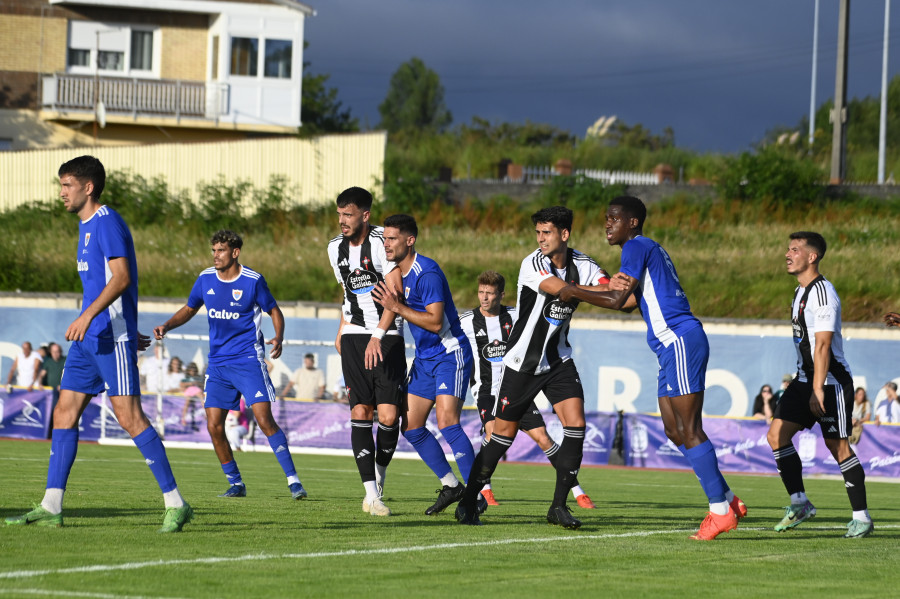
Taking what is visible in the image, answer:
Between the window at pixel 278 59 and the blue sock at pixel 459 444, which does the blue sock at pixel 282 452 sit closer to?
the blue sock at pixel 459 444

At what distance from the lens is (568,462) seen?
819cm

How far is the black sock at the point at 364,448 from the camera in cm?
914

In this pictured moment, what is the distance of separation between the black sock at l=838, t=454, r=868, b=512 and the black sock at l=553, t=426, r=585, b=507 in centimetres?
209

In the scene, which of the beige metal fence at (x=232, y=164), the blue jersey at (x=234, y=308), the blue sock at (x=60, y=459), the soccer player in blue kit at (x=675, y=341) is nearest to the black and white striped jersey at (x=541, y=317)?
the soccer player in blue kit at (x=675, y=341)

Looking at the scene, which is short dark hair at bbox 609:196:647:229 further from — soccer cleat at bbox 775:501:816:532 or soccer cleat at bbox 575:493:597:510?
soccer cleat at bbox 575:493:597:510

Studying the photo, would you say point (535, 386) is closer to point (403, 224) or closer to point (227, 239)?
point (403, 224)

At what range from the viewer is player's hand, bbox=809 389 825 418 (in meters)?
8.51

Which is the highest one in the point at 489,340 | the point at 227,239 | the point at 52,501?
the point at 227,239

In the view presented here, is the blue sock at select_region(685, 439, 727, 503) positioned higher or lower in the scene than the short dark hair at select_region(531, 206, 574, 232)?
lower

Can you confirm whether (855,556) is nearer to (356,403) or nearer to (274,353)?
(356,403)

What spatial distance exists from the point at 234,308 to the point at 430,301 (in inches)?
109

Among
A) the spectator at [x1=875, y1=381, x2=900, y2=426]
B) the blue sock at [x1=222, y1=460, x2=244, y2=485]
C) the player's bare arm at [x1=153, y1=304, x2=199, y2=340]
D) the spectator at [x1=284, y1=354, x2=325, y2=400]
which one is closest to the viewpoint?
the player's bare arm at [x1=153, y1=304, x2=199, y2=340]

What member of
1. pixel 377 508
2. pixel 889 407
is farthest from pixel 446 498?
pixel 889 407

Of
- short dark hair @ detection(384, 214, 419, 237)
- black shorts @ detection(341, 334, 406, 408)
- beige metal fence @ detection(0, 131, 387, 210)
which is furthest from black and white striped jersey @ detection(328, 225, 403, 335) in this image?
beige metal fence @ detection(0, 131, 387, 210)
